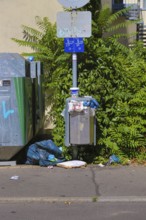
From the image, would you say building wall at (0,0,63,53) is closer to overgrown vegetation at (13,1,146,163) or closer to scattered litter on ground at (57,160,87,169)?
overgrown vegetation at (13,1,146,163)

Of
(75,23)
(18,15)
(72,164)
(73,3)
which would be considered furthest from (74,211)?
(18,15)

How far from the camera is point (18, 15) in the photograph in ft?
32.4

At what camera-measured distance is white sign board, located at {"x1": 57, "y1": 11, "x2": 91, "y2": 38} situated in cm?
723

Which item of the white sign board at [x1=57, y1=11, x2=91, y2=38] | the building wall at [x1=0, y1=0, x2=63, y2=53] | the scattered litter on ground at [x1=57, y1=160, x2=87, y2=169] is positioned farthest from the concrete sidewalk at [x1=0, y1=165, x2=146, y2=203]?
the building wall at [x1=0, y1=0, x2=63, y2=53]

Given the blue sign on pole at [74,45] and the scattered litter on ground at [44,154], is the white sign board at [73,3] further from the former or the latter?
the scattered litter on ground at [44,154]

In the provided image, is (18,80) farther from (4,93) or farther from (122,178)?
(122,178)

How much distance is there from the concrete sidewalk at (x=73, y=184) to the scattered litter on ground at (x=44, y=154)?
131 mm

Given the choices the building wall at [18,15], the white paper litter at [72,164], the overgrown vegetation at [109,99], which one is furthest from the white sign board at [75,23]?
the building wall at [18,15]

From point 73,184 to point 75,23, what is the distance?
2.49 m

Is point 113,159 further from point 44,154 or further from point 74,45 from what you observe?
point 74,45

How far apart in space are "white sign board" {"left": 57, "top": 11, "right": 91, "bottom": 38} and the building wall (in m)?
2.72

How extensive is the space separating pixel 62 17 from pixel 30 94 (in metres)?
1.34

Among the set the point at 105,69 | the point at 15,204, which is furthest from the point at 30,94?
the point at 15,204

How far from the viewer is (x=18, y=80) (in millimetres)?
7027
